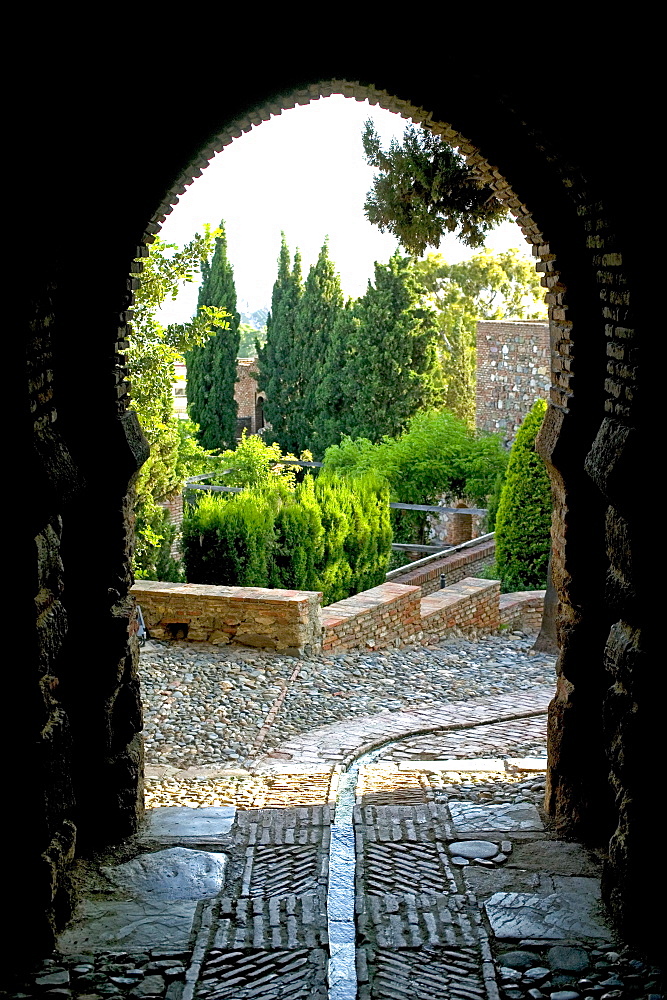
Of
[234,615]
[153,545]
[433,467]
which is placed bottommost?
[234,615]

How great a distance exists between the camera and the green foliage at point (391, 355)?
73.3ft

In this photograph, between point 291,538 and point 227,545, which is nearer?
point 227,545

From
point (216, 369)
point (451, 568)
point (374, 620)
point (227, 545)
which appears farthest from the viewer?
point (216, 369)

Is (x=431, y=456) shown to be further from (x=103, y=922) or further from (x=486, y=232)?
(x=103, y=922)

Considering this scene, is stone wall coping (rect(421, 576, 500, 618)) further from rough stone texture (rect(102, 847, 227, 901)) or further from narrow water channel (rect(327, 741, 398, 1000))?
rough stone texture (rect(102, 847, 227, 901))

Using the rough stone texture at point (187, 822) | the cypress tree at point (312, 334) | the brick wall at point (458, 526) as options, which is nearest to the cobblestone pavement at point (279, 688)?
the rough stone texture at point (187, 822)

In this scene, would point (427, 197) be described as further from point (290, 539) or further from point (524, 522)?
point (524, 522)

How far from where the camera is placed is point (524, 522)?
44.7 ft

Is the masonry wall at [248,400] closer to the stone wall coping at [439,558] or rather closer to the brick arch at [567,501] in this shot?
the stone wall coping at [439,558]

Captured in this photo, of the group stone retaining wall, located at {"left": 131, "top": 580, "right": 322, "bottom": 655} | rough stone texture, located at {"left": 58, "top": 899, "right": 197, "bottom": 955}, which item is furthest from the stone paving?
stone retaining wall, located at {"left": 131, "top": 580, "right": 322, "bottom": 655}

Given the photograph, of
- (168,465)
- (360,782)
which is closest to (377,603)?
(168,465)

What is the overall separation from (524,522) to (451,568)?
6.39ft

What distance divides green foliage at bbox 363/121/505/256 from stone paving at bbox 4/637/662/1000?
480 cm

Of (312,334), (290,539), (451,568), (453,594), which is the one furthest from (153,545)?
(312,334)
